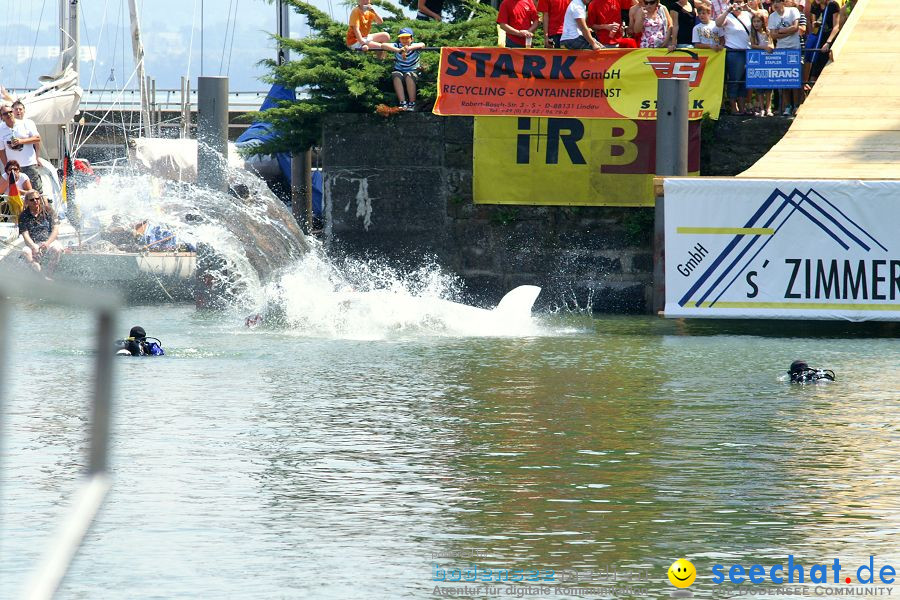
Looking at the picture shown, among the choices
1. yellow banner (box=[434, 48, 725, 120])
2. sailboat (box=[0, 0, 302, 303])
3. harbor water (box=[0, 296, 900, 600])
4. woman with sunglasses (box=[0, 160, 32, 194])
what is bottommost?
harbor water (box=[0, 296, 900, 600])

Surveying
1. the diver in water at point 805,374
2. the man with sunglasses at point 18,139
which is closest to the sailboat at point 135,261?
the man with sunglasses at point 18,139

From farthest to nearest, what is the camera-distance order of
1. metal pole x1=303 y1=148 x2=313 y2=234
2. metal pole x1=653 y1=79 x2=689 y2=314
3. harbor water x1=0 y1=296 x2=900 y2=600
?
metal pole x1=303 y1=148 x2=313 y2=234
metal pole x1=653 y1=79 x2=689 y2=314
harbor water x1=0 y1=296 x2=900 y2=600

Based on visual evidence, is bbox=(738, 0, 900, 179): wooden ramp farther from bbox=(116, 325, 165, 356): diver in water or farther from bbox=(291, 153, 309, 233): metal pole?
bbox=(291, 153, 309, 233): metal pole

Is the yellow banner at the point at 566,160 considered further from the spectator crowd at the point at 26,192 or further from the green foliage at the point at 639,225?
the spectator crowd at the point at 26,192

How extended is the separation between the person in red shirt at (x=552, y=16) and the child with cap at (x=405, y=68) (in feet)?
6.59

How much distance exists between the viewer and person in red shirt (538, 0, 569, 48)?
74.7ft

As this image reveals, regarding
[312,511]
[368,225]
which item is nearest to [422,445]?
[312,511]

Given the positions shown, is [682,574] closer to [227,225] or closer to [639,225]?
[639,225]

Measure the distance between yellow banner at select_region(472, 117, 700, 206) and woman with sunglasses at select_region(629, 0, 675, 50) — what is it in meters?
1.26

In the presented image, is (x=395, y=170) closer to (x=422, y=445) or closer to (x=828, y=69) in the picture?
(x=828, y=69)

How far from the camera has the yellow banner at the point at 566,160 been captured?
2234 centimetres

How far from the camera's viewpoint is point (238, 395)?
43.2 feet

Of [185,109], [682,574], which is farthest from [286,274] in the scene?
[185,109]

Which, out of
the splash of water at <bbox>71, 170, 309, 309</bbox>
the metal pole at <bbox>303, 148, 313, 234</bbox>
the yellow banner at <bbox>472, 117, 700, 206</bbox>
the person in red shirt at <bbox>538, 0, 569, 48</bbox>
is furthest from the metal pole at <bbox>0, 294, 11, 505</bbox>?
the metal pole at <bbox>303, 148, 313, 234</bbox>
